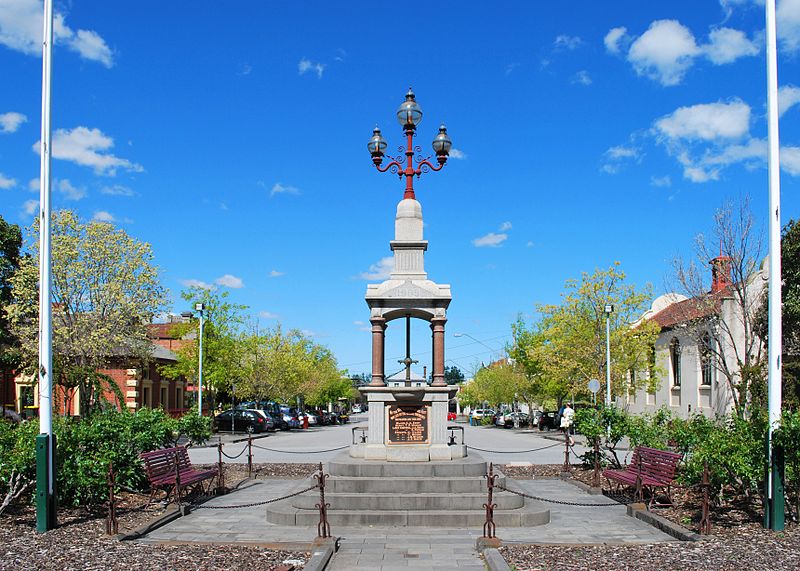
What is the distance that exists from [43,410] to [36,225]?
23.2 m

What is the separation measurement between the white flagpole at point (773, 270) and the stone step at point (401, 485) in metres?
4.53

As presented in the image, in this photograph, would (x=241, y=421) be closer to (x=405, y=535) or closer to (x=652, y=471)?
(x=652, y=471)

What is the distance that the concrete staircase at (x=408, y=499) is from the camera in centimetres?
1211

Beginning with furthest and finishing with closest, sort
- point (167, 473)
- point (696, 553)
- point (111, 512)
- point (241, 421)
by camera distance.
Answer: point (241, 421) → point (167, 473) → point (111, 512) → point (696, 553)

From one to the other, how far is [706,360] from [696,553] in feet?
90.8

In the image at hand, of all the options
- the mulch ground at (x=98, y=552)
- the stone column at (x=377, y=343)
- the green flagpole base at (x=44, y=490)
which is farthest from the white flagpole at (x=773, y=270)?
the green flagpole base at (x=44, y=490)

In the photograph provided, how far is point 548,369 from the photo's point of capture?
40.6 m

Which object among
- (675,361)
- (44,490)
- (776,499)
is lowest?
(776,499)

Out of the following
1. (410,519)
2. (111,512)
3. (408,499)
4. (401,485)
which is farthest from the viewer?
(401,485)

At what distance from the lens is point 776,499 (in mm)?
10797

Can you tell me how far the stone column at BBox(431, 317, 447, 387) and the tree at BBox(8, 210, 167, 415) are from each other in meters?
19.2

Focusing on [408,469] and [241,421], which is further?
[241,421]

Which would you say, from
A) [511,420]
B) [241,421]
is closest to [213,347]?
[241,421]

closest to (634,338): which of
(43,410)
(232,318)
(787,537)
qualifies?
(232,318)
